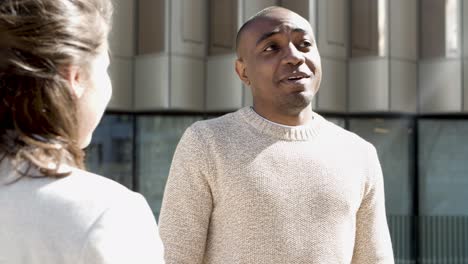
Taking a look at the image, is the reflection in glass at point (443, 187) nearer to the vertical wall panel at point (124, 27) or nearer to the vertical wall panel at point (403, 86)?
the vertical wall panel at point (403, 86)

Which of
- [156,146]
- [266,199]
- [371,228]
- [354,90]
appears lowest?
[371,228]

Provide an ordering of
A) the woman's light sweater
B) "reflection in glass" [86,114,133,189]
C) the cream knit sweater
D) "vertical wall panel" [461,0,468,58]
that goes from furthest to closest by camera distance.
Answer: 1. "reflection in glass" [86,114,133,189]
2. "vertical wall panel" [461,0,468,58]
3. the cream knit sweater
4. the woman's light sweater

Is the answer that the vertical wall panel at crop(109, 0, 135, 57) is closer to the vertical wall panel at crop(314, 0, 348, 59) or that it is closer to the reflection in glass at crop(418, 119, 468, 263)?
the vertical wall panel at crop(314, 0, 348, 59)

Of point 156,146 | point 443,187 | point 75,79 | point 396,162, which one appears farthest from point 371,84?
point 75,79

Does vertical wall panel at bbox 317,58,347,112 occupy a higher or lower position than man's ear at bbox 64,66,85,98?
higher

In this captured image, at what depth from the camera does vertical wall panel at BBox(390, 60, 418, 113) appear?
15781 mm

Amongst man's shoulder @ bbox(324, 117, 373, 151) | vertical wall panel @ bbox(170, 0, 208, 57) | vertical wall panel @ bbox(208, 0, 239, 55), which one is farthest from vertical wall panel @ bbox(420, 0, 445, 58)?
man's shoulder @ bbox(324, 117, 373, 151)

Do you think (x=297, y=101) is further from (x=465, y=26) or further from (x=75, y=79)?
(x=465, y=26)

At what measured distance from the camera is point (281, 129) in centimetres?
321

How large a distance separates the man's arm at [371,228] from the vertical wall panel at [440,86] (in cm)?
1284

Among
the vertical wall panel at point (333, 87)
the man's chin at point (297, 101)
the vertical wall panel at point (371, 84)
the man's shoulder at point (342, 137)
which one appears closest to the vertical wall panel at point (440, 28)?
the vertical wall panel at point (371, 84)

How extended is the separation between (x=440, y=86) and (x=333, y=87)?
6.56 feet

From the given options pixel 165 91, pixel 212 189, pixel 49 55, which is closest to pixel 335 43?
pixel 165 91

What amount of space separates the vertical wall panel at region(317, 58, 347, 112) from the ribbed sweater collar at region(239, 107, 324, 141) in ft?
40.9
